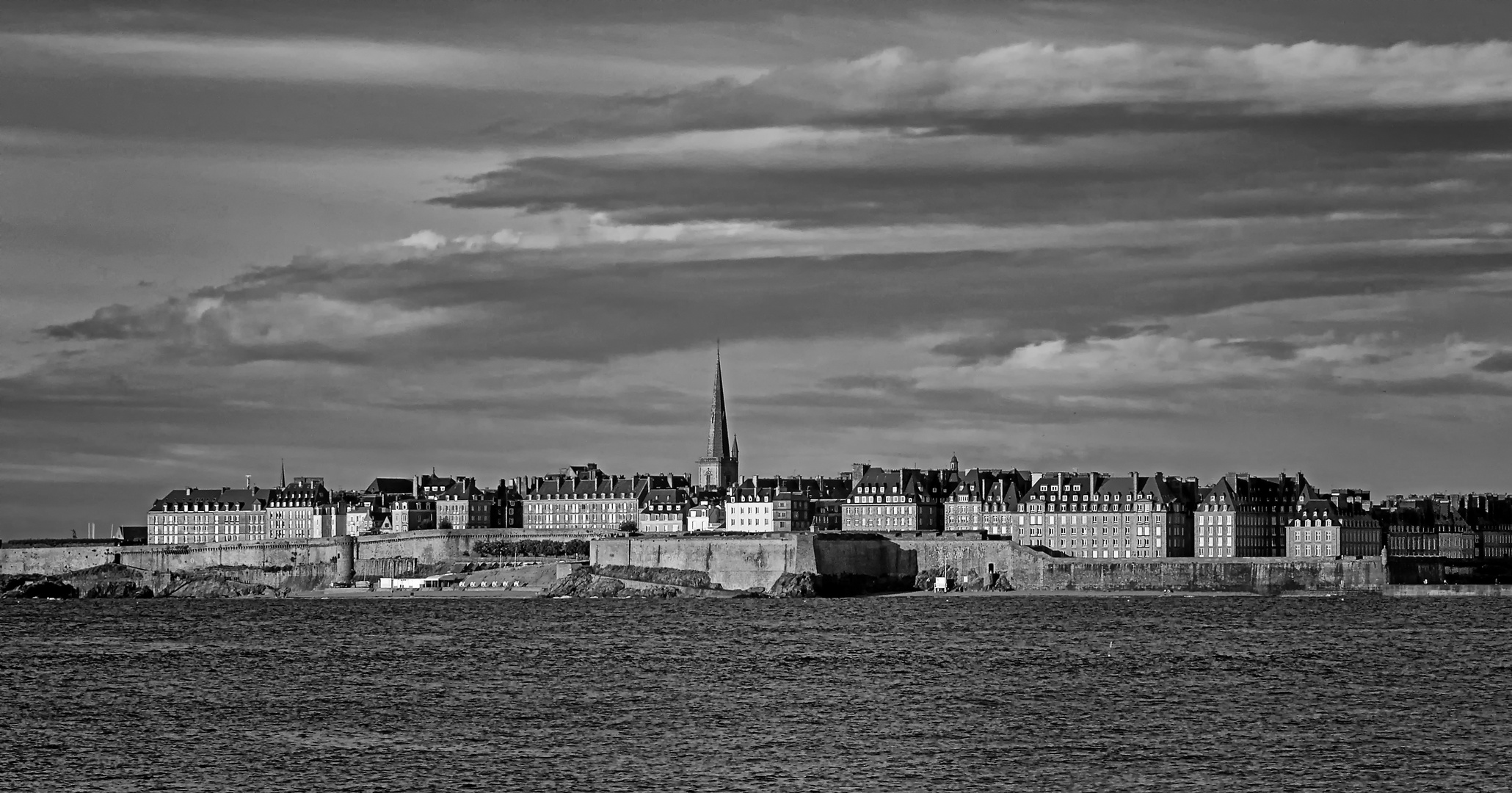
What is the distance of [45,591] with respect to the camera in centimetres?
12581

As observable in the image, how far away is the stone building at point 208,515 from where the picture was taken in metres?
159

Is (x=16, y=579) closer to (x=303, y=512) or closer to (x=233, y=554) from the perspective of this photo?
(x=233, y=554)

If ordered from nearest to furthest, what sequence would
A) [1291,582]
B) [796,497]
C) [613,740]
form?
[613,740] < [1291,582] < [796,497]

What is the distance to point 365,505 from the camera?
152 meters

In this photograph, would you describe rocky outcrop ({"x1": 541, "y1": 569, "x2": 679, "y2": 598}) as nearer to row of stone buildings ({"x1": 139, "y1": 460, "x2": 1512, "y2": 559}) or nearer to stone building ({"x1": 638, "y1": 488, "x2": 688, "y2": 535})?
row of stone buildings ({"x1": 139, "y1": 460, "x2": 1512, "y2": 559})

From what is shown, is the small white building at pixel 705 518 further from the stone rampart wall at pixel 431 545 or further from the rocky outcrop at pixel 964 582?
the rocky outcrop at pixel 964 582

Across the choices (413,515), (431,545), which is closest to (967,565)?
(431,545)

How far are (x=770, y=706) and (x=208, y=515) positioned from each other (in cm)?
12584

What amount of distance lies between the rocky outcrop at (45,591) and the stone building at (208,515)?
30153 mm

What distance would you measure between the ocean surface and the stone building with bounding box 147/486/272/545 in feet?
270

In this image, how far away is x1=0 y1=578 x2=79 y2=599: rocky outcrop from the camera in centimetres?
12488

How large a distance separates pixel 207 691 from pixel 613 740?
47.2 ft

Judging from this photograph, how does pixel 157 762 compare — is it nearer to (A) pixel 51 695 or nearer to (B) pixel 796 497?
(A) pixel 51 695

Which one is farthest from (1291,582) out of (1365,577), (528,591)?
(528,591)
